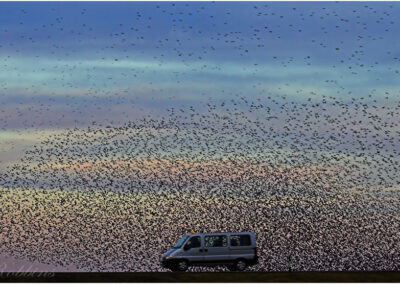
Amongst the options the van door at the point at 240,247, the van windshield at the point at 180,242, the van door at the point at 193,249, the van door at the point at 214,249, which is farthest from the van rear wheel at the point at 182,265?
the van door at the point at 240,247

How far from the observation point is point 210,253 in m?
41.5

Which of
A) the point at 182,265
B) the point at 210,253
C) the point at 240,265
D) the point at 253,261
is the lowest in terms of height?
the point at 240,265

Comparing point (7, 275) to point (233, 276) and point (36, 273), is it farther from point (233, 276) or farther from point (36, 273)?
point (233, 276)

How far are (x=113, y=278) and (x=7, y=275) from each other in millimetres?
4232

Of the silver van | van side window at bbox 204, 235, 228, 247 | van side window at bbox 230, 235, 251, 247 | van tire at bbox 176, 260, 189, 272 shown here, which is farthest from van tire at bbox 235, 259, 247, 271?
van tire at bbox 176, 260, 189, 272

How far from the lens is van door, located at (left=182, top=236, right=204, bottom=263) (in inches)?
1629

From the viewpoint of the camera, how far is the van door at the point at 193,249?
41375 mm

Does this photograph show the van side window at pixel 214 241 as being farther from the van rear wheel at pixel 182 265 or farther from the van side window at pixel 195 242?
the van rear wheel at pixel 182 265

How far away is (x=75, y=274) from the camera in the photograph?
30.4m

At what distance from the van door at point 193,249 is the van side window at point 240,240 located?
5.37 feet

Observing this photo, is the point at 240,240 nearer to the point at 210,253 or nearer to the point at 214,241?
the point at 214,241

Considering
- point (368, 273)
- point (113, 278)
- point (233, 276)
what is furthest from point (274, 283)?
point (113, 278)

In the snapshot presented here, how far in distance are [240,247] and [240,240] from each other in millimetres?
360

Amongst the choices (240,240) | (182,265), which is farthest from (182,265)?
(240,240)
